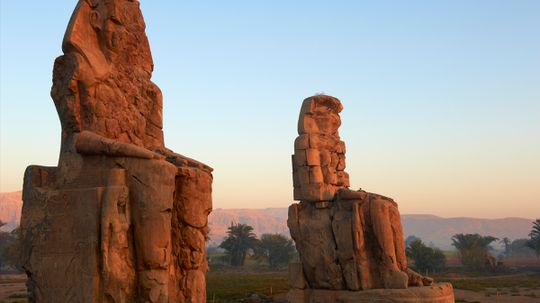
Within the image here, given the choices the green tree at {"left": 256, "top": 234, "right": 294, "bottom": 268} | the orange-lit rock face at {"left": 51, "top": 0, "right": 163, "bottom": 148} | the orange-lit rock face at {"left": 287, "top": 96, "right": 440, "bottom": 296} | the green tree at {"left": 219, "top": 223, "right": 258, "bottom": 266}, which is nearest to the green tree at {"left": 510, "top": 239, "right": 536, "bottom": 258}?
the green tree at {"left": 256, "top": 234, "right": 294, "bottom": 268}

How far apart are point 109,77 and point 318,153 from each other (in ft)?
19.1

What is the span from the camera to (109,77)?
5027 millimetres

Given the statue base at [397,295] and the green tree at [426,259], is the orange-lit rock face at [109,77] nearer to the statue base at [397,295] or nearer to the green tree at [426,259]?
the statue base at [397,295]

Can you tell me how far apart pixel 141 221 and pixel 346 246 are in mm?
5659

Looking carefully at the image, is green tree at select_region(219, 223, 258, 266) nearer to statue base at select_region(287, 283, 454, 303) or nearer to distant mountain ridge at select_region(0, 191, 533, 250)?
statue base at select_region(287, 283, 454, 303)

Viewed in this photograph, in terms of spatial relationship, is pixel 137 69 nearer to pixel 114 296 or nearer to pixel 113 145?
pixel 113 145

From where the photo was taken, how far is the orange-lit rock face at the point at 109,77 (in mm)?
4754

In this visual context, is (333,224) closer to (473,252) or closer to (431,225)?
(473,252)

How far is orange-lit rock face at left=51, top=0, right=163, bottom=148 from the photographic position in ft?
15.6

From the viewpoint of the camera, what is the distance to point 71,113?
15.4ft

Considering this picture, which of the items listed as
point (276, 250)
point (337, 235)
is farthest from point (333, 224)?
point (276, 250)

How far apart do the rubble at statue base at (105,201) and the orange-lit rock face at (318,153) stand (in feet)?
16.3

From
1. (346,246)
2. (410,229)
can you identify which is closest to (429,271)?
(346,246)

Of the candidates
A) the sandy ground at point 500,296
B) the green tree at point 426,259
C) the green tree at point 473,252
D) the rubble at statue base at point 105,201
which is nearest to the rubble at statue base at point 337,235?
the rubble at statue base at point 105,201
